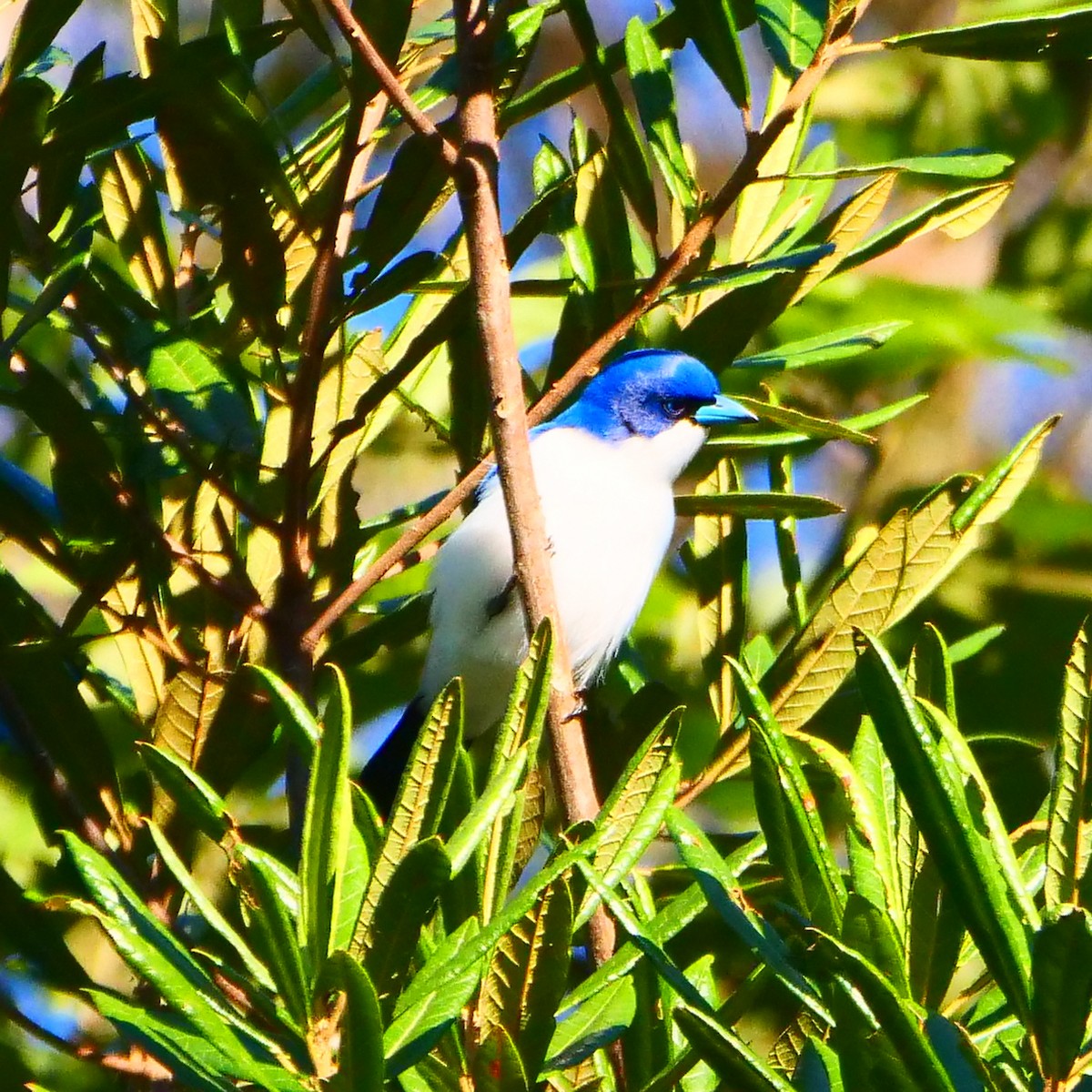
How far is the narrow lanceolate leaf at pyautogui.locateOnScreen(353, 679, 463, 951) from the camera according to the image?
4.61ft

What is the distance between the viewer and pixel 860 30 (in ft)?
22.9

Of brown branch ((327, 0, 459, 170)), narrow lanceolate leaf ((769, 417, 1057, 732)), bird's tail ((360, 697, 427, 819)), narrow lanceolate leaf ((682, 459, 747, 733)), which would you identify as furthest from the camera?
bird's tail ((360, 697, 427, 819))

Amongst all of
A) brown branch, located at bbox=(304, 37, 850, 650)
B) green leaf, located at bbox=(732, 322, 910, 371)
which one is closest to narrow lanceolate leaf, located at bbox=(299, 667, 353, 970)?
brown branch, located at bbox=(304, 37, 850, 650)

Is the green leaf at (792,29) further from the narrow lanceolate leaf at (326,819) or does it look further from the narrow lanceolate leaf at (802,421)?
the narrow lanceolate leaf at (326,819)

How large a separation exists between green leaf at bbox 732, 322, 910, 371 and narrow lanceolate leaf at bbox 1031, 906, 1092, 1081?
1439 mm

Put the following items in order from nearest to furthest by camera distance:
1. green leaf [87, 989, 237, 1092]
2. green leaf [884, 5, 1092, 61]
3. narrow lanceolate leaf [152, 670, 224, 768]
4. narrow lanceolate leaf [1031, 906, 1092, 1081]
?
narrow lanceolate leaf [1031, 906, 1092, 1081]
green leaf [87, 989, 237, 1092]
green leaf [884, 5, 1092, 61]
narrow lanceolate leaf [152, 670, 224, 768]

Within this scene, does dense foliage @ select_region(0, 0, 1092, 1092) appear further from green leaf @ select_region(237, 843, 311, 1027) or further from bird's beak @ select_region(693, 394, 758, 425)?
bird's beak @ select_region(693, 394, 758, 425)

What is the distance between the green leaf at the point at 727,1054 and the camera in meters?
1.25

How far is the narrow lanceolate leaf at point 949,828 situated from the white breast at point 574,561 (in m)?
2.43

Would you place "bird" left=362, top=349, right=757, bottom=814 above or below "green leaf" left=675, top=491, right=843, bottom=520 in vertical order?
below

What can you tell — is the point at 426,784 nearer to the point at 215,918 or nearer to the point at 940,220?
the point at 215,918

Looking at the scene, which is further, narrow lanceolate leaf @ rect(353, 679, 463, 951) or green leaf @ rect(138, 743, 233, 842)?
green leaf @ rect(138, 743, 233, 842)

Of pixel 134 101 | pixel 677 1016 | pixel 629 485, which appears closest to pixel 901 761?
pixel 677 1016

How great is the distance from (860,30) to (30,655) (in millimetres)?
5768
